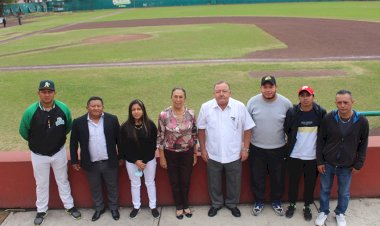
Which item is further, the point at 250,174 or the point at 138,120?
the point at 250,174

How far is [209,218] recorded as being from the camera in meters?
4.66

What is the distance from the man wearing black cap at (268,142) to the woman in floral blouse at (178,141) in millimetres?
757

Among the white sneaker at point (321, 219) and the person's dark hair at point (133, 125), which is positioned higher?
the person's dark hair at point (133, 125)

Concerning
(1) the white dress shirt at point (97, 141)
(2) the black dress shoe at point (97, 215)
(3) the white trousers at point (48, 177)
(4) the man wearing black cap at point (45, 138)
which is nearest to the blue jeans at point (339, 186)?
(1) the white dress shirt at point (97, 141)

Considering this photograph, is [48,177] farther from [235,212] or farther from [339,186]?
[339,186]

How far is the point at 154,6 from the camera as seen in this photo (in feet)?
240

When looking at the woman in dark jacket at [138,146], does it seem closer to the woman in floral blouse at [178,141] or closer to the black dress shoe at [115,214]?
the woman in floral blouse at [178,141]

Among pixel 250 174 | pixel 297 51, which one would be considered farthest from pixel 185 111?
pixel 297 51

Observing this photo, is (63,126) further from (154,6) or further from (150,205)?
(154,6)

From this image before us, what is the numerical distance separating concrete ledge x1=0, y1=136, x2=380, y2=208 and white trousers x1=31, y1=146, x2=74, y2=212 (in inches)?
7.1

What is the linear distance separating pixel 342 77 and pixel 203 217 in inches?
347

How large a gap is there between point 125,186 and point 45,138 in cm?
123

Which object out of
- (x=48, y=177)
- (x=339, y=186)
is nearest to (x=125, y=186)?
(x=48, y=177)

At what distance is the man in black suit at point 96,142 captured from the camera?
174 inches
